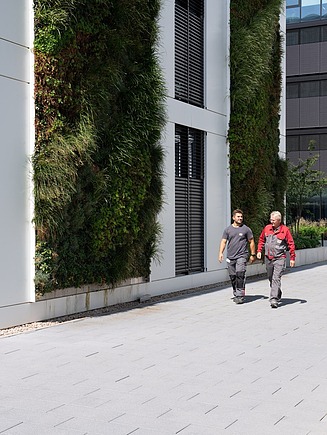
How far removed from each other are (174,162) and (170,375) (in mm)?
8245

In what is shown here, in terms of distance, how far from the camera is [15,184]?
10.8 meters

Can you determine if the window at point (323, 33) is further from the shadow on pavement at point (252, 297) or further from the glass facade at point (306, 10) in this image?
the shadow on pavement at point (252, 297)

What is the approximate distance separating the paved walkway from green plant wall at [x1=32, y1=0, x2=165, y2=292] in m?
1.18

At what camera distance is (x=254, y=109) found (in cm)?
1909

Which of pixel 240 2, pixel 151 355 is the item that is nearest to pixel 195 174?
pixel 240 2

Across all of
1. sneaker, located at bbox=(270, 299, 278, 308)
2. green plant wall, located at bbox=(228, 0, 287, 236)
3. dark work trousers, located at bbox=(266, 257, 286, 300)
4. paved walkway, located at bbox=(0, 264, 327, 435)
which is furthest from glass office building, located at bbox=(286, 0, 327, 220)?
paved walkway, located at bbox=(0, 264, 327, 435)

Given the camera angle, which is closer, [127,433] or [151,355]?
[127,433]

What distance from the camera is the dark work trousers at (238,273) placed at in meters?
13.8

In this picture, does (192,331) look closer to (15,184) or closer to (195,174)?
(15,184)

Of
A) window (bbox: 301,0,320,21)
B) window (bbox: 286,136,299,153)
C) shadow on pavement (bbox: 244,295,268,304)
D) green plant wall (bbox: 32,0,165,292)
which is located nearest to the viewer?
green plant wall (bbox: 32,0,165,292)

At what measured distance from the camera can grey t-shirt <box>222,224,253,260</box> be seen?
13828mm

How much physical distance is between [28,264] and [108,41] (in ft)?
13.1

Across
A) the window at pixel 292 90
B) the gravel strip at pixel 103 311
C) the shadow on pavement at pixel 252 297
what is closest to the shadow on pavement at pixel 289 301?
the shadow on pavement at pixel 252 297

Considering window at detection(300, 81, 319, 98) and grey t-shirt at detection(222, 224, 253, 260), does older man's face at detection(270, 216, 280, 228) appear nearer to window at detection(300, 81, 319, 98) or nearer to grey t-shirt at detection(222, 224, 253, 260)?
grey t-shirt at detection(222, 224, 253, 260)
